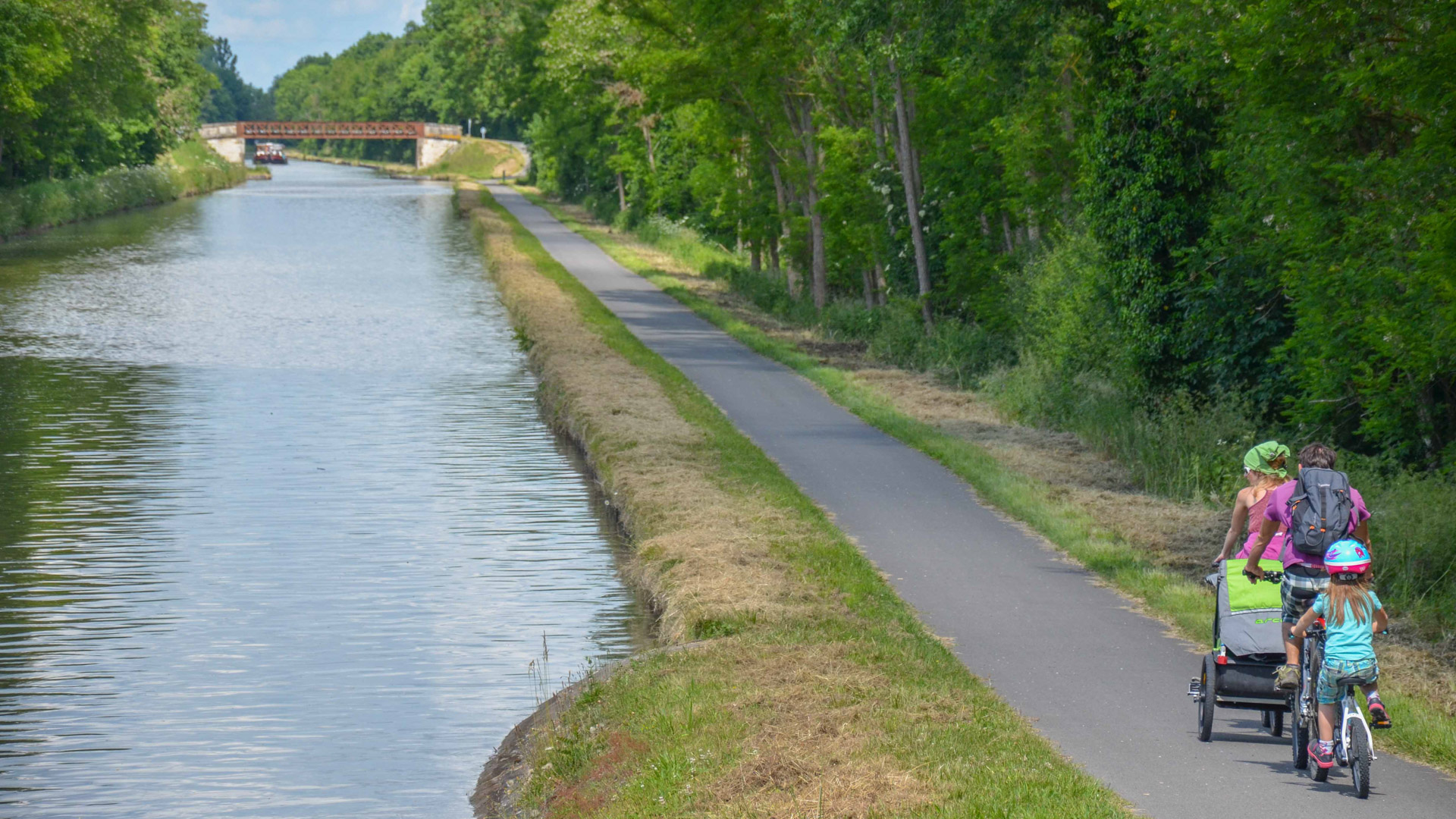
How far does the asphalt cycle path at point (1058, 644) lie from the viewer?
8.35 metres

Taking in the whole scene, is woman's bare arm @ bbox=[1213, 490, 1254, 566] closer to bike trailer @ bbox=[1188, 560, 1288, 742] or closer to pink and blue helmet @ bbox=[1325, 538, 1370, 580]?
bike trailer @ bbox=[1188, 560, 1288, 742]

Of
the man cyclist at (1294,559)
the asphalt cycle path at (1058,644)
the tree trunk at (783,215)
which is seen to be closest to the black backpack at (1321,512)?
the man cyclist at (1294,559)

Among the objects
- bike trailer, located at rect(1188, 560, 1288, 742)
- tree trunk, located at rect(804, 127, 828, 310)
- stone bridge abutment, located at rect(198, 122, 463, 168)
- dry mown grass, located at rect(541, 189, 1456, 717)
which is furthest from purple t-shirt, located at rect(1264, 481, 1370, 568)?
stone bridge abutment, located at rect(198, 122, 463, 168)

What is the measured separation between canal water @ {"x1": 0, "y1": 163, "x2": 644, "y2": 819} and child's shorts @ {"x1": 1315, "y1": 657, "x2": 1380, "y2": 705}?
5251mm

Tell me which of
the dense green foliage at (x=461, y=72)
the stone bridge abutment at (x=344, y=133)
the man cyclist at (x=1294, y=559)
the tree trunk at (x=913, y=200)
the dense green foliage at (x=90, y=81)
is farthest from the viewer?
the stone bridge abutment at (x=344, y=133)

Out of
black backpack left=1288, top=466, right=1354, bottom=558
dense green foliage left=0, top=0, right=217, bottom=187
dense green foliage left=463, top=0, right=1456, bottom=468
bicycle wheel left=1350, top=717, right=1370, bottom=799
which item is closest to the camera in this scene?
bicycle wheel left=1350, top=717, right=1370, bottom=799

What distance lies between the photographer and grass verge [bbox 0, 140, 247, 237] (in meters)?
62.2

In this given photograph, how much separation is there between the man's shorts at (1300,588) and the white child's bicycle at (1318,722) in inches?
6.2

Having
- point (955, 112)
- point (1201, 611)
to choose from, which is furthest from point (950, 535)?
point (955, 112)

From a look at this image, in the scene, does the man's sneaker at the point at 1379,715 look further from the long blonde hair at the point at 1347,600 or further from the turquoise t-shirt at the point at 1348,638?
the long blonde hair at the point at 1347,600

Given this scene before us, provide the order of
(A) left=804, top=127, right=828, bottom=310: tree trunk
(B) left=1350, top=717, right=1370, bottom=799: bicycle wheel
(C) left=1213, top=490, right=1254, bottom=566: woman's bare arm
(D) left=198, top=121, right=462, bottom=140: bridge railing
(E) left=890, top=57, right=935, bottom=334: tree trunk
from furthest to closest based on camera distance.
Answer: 1. (D) left=198, top=121, right=462, bottom=140: bridge railing
2. (A) left=804, top=127, right=828, bottom=310: tree trunk
3. (E) left=890, top=57, right=935, bottom=334: tree trunk
4. (C) left=1213, top=490, right=1254, bottom=566: woman's bare arm
5. (B) left=1350, top=717, right=1370, bottom=799: bicycle wheel

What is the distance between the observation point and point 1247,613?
9.09 metres

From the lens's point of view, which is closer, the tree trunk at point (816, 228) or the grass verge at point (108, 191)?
the tree trunk at point (816, 228)

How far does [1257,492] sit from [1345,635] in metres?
1.29
